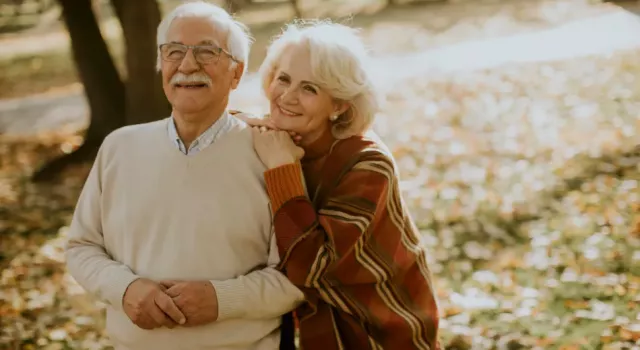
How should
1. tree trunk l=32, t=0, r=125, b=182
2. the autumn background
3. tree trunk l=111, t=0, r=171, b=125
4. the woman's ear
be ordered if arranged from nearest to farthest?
1. the woman's ear
2. the autumn background
3. tree trunk l=111, t=0, r=171, b=125
4. tree trunk l=32, t=0, r=125, b=182

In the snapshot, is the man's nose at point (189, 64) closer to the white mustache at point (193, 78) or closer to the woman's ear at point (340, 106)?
the white mustache at point (193, 78)

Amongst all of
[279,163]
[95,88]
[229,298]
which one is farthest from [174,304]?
[95,88]

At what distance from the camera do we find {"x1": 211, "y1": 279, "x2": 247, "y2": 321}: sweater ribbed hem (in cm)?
247

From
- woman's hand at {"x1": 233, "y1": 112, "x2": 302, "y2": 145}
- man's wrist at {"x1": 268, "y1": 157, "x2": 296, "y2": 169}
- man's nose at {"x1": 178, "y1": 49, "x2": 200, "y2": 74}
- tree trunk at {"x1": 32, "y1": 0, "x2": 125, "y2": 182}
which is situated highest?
man's nose at {"x1": 178, "y1": 49, "x2": 200, "y2": 74}

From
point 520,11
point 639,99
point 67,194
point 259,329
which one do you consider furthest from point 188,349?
point 520,11

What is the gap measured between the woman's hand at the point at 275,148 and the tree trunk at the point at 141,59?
4.16 metres

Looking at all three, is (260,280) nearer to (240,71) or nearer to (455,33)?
(240,71)

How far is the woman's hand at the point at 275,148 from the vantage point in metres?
2.58

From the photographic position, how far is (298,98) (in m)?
2.69

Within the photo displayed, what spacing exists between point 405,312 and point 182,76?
45.1 inches

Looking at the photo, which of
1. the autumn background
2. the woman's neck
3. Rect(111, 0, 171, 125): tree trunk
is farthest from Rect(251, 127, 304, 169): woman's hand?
Rect(111, 0, 171, 125): tree trunk

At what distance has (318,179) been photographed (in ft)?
9.00

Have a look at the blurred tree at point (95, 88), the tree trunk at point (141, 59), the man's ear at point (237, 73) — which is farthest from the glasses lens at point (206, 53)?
the blurred tree at point (95, 88)

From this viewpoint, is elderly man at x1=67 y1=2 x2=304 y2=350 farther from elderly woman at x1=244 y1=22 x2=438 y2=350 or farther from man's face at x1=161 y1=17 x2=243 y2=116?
elderly woman at x1=244 y1=22 x2=438 y2=350
